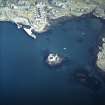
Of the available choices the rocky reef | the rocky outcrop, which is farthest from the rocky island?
the rocky outcrop

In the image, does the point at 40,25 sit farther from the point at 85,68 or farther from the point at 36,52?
the point at 85,68

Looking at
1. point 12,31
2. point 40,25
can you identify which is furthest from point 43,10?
point 12,31

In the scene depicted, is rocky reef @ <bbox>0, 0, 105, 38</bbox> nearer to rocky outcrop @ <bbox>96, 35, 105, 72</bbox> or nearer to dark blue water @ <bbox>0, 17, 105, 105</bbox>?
dark blue water @ <bbox>0, 17, 105, 105</bbox>

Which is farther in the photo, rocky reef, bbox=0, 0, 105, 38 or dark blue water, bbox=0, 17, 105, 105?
rocky reef, bbox=0, 0, 105, 38

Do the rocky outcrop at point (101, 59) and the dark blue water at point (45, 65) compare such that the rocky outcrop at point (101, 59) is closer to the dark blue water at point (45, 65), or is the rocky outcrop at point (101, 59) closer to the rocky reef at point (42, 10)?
the dark blue water at point (45, 65)

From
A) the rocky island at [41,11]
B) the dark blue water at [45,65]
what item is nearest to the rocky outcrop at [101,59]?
the dark blue water at [45,65]

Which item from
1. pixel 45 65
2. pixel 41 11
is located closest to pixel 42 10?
pixel 41 11
